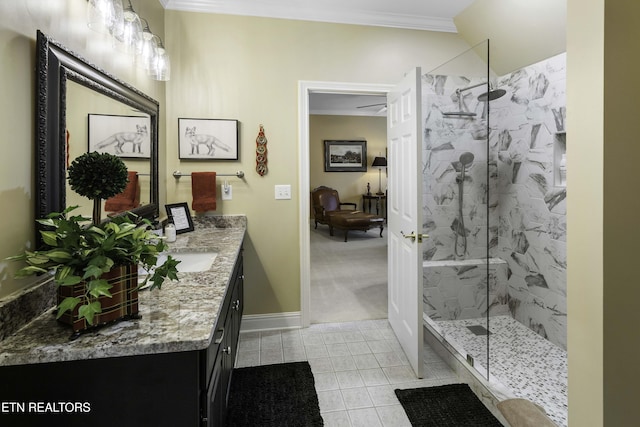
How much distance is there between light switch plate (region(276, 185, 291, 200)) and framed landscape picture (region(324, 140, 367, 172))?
17.7 ft

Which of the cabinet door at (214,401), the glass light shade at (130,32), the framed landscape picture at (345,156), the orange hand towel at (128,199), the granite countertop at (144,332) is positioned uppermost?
the framed landscape picture at (345,156)

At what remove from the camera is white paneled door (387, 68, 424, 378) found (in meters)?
2.23

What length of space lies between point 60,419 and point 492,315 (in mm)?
3183

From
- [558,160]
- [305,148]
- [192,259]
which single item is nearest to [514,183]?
[558,160]

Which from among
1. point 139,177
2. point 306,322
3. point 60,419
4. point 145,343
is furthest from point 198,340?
point 306,322

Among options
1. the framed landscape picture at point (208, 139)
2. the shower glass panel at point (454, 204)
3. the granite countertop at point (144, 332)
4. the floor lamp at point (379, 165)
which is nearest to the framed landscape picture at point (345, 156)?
the floor lamp at point (379, 165)

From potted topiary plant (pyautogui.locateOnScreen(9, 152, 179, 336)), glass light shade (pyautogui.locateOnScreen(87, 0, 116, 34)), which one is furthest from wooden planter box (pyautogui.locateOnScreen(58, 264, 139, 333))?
glass light shade (pyautogui.locateOnScreen(87, 0, 116, 34))

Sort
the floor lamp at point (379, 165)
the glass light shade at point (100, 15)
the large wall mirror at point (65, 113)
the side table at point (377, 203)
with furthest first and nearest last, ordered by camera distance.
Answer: the side table at point (377, 203)
the floor lamp at point (379, 165)
the glass light shade at point (100, 15)
the large wall mirror at point (65, 113)

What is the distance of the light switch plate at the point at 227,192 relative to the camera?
2.78 m

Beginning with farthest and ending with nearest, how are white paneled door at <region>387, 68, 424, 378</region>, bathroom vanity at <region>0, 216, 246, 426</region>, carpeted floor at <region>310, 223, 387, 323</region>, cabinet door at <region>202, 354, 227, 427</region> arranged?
carpeted floor at <region>310, 223, 387, 323</region> → white paneled door at <region>387, 68, 424, 378</region> → cabinet door at <region>202, 354, 227, 427</region> → bathroom vanity at <region>0, 216, 246, 426</region>

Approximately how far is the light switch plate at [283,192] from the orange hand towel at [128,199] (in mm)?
1107

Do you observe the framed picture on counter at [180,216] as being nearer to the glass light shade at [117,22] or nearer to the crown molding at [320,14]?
the glass light shade at [117,22]

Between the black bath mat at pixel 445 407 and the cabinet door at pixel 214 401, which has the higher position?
the cabinet door at pixel 214 401

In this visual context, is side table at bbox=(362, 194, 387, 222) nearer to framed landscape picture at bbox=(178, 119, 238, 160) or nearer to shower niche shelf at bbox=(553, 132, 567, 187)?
shower niche shelf at bbox=(553, 132, 567, 187)
